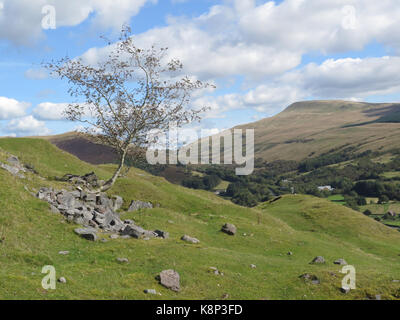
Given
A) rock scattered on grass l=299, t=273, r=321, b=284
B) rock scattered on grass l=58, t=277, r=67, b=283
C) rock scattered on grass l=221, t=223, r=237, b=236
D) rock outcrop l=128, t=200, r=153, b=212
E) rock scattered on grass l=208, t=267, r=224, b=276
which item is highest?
rock scattered on grass l=58, t=277, r=67, b=283

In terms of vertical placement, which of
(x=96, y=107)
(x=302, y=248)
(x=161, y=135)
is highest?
(x=96, y=107)

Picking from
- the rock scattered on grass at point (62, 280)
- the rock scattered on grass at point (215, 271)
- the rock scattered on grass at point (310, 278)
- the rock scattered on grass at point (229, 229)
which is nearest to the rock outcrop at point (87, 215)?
the rock scattered on grass at point (215, 271)

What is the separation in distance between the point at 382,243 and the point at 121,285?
4787 cm

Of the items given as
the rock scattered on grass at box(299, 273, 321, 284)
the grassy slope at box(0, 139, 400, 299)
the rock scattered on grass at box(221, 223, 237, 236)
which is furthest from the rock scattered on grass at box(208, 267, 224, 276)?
the rock scattered on grass at box(221, 223, 237, 236)

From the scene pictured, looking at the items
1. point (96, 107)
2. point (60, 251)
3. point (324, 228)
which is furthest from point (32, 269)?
point (324, 228)

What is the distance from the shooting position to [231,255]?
27.6 meters

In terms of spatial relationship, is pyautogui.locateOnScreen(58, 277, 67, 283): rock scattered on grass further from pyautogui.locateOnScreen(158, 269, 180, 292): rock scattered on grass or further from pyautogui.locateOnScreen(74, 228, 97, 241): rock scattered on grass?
pyautogui.locateOnScreen(74, 228, 97, 241): rock scattered on grass

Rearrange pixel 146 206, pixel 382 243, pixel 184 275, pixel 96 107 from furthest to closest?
1. pixel 382 243
2. pixel 146 206
3. pixel 96 107
4. pixel 184 275

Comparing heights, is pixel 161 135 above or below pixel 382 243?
above

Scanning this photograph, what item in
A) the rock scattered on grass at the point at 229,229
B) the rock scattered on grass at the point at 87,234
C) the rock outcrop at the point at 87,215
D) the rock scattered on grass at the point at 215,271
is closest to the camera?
the rock scattered on grass at the point at 215,271

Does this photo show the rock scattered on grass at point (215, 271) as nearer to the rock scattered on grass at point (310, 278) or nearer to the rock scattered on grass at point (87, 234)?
the rock scattered on grass at point (310, 278)

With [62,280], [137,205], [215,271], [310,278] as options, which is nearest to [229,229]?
[137,205]

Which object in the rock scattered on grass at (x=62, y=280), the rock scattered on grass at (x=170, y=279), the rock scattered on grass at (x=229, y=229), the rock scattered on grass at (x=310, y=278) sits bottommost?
the rock scattered on grass at (x=229, y=229)

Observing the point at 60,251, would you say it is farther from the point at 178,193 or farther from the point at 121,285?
the point at 178,193
